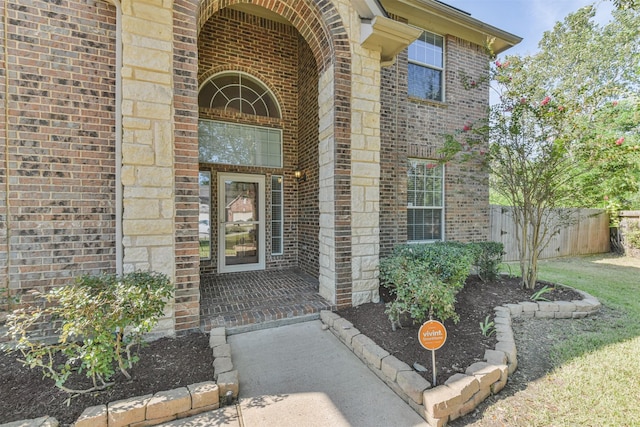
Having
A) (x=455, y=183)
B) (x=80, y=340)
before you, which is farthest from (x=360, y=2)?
(x=80, y=340)

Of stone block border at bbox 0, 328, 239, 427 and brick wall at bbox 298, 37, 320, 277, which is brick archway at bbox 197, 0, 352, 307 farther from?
stone block border at bbox 0, 328, 239, 427

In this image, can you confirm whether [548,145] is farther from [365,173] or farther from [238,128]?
[238,128]

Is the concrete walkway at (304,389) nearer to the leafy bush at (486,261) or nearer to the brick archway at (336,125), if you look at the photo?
the brick archway at (336,125)

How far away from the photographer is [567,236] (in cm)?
955

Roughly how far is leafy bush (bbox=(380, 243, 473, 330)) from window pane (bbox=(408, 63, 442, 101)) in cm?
387

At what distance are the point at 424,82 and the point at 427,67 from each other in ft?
1.22

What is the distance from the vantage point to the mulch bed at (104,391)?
82.1 inches

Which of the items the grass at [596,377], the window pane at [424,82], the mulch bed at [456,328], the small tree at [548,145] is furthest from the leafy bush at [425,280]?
the window pane at [424,82]

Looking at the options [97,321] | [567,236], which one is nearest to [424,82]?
[97,321]

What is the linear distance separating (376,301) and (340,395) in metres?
2.02

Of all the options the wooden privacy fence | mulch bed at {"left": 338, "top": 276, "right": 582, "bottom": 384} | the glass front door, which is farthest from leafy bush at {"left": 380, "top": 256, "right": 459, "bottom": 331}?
the wooden privacy fence

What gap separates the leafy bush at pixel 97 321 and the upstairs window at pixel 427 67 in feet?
21.1

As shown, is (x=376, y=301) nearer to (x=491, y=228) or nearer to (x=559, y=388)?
(x=559, y=388)

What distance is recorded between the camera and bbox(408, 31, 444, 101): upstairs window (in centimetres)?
634
